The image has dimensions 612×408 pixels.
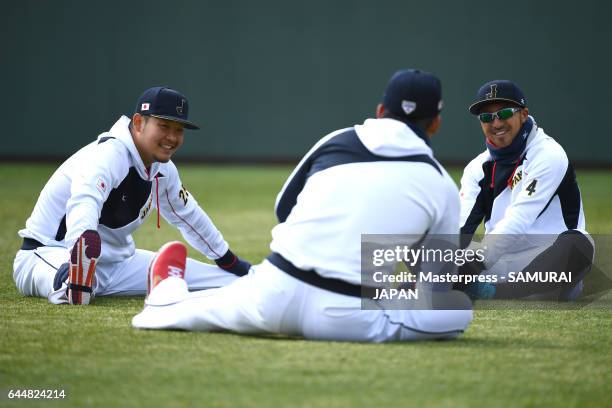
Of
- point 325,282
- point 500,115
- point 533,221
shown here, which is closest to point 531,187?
point 533,221

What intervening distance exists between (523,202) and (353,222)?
210 cm

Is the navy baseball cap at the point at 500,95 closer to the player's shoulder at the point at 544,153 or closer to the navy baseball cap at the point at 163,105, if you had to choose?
the player's shoulder at the point at 544,153

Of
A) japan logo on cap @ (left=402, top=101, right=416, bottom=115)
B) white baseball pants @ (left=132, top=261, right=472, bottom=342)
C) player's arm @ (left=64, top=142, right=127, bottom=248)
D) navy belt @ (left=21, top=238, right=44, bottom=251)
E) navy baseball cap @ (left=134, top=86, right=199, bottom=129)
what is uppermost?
japan logo on cap @ (left=402, top=101, right=416, bottom=115)

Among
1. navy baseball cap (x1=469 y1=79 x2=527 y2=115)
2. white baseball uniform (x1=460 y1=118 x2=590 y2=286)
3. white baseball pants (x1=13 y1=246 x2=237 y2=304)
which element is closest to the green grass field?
white baseball pants (x1=13 y1=246 x2=237 y2=304)

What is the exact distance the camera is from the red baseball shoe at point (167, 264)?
464 centimetres

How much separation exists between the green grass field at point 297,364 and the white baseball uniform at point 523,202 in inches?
24.3

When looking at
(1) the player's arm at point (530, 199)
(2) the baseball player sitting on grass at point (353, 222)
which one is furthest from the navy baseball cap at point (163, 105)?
(1) the player's arm at point (530, 199)

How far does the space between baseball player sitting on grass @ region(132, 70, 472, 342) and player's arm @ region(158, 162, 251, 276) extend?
6.25ft

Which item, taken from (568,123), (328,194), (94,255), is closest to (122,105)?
(568,123)

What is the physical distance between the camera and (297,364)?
3850 mm

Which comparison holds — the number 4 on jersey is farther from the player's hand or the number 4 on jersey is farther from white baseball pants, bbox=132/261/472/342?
the player's hand

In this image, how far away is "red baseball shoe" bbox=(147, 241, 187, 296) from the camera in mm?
4645

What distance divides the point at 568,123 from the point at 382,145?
55.1 feet

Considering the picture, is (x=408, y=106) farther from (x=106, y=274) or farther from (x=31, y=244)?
(x=31, y=244)
